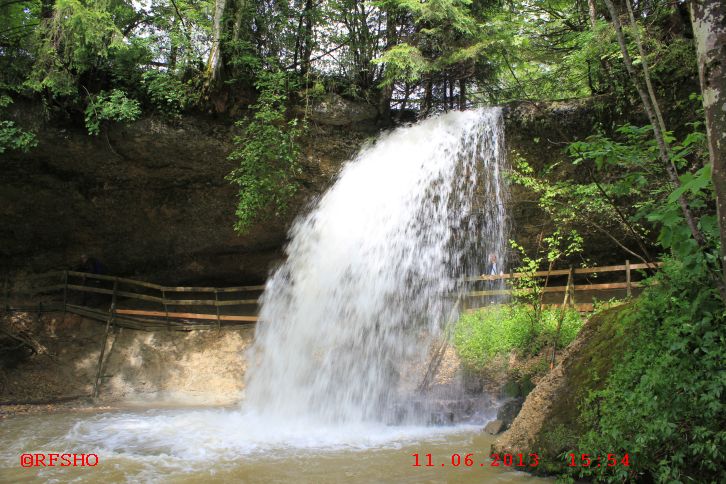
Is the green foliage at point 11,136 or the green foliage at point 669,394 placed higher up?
the green foliage at point 11,136

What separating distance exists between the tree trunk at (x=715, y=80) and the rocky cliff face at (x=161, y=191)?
21.9 feet

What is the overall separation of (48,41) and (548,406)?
9.47m

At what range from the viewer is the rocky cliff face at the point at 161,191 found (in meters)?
9.45

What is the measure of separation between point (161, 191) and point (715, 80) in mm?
10363

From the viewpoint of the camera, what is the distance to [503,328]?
26.4ft

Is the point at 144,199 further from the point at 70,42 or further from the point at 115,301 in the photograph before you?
the point at 70,42

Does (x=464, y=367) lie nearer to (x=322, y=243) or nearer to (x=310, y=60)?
(x=322, y=243)

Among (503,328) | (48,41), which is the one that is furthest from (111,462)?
(48,41)

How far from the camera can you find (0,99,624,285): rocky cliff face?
9445mm

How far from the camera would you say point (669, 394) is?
135 inches

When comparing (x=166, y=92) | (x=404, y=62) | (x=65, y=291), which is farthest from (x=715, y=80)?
(x=65, y=291)

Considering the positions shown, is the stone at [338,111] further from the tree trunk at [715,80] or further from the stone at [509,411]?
the tree trunk at [715,80]

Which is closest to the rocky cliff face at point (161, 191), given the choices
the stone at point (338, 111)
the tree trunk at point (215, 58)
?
the stone at point (338, 111)

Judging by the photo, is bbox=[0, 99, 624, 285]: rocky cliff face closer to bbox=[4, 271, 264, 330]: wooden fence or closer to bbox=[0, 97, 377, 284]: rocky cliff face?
bbox=[0, 97, 377, 284]: rocky cliff face
